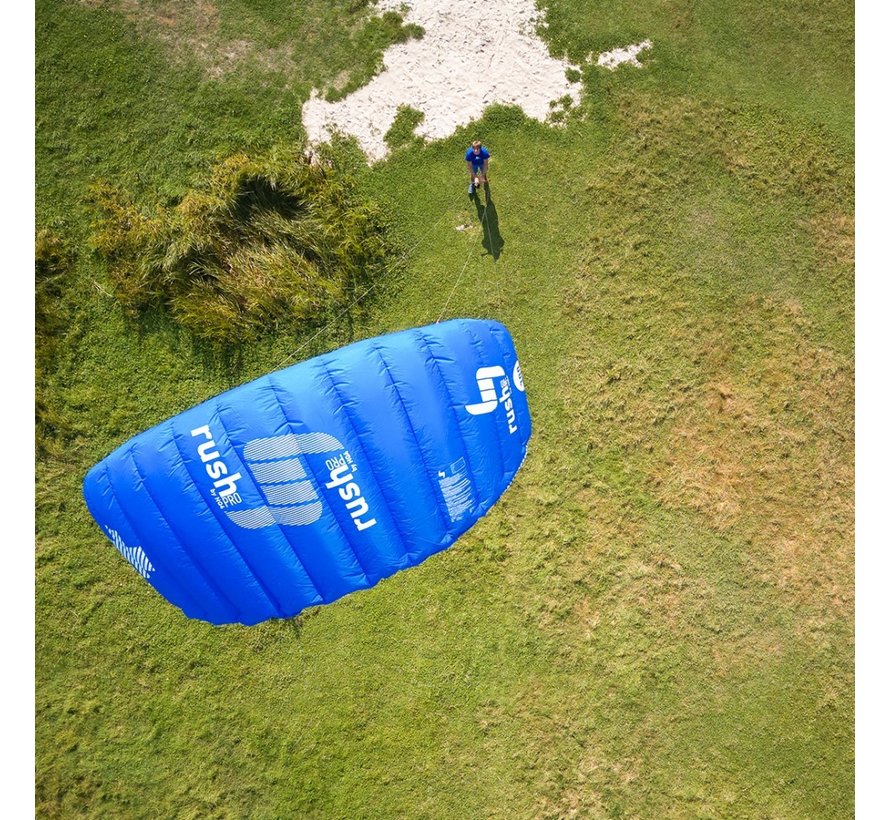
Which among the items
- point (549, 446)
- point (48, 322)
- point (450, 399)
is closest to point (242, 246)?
point (48, 322)

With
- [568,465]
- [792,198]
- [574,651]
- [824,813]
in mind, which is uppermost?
[792,198]

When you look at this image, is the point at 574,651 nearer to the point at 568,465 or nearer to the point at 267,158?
the point at 568,465

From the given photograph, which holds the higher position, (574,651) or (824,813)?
(574,651)

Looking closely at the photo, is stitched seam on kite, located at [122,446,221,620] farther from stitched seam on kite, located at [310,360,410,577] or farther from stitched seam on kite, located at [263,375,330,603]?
stitched seam on kite, located at [310,360,410,577]

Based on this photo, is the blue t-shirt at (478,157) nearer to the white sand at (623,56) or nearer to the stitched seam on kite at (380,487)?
the white sand at (623,56)

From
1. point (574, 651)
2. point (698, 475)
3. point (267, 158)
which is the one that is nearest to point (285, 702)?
point (574, 651)

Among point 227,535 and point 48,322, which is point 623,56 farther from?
point 48,322
